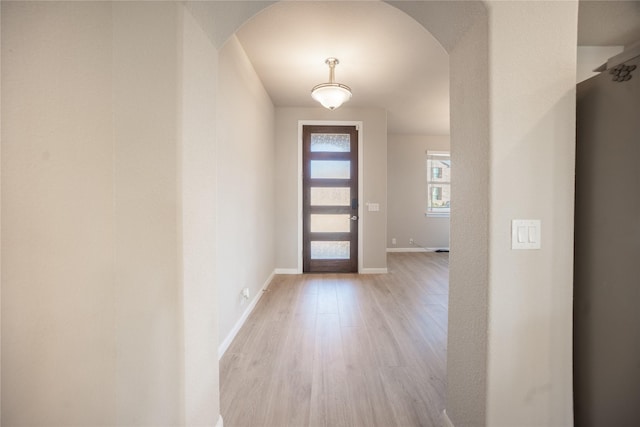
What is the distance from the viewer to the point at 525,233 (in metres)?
1.00

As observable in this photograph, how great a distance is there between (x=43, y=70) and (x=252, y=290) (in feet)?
8.17

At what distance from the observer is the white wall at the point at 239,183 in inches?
82.4

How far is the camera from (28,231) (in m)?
0.97

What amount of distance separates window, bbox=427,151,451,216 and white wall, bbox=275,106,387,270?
2.60 m

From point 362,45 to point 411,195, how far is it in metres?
4.43

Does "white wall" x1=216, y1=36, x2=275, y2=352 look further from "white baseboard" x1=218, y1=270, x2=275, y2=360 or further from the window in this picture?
the window

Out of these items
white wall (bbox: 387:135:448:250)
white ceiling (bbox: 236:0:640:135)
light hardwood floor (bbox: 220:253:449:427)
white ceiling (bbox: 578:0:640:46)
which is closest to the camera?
light hardwood floor (bbox: 220:253:449:427)

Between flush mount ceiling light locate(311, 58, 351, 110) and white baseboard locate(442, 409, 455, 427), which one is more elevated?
flush mount ceiling light locate(311, 58, 351, 110)

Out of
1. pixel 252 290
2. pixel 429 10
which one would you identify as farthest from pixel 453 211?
pixel 252 290

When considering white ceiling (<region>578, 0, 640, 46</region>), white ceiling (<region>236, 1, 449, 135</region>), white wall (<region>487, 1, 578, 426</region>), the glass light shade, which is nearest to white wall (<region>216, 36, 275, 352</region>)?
white ceiling (<region>236, 1, 449, 135</region>)

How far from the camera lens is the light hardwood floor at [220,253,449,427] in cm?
144

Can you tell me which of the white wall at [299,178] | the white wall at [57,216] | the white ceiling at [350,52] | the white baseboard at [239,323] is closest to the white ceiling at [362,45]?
the white ceiling at [350,52]

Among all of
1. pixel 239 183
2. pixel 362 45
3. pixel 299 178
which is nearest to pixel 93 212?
pixel 239 183

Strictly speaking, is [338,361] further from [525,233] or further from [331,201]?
[331,201]
